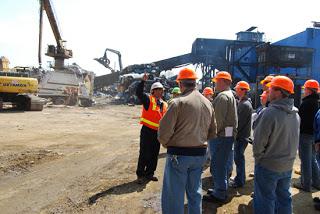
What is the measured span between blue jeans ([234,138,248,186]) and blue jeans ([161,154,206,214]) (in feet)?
7.66

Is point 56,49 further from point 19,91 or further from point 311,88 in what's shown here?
point 311,88

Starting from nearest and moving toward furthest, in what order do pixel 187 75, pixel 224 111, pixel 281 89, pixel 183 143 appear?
pixel 183 143
pixel 281 89
pixel 187 75
pixel 224 111

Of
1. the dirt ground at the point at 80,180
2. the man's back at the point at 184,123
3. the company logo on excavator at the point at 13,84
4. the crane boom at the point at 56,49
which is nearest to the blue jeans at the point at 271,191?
the man's back at the point at 184,123

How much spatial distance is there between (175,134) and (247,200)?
2.47m

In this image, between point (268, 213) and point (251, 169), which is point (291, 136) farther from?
point (251, 169)

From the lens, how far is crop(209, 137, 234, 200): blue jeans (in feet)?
18.7

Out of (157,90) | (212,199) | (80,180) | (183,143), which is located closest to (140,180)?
(80,180)

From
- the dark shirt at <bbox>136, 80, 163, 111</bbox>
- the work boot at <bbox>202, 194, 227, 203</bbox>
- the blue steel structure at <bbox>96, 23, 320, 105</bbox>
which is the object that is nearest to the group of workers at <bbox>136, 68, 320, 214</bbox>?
the work boot at <bbox>202, 194, 227, 203</bbox>

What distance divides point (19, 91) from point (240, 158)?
Answer: 17459 mm

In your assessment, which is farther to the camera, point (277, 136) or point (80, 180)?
point (80, 180)

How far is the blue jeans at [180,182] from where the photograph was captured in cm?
423

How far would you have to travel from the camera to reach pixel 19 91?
21.1 m

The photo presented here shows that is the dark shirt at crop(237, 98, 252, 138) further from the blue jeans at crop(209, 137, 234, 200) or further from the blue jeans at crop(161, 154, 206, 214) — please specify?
the blue jeans at crop(161, 154, 206, 214)

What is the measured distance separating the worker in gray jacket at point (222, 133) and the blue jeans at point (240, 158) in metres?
0.83
